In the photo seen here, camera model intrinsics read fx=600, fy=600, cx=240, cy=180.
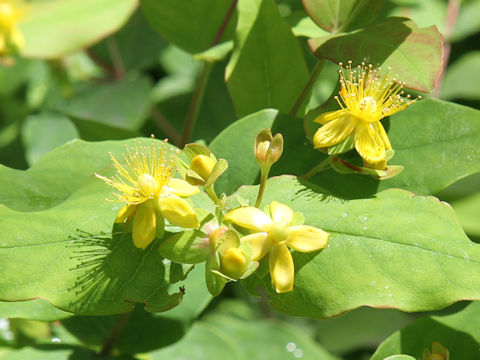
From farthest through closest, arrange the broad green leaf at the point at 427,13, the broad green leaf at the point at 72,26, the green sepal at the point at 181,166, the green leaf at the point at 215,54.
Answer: the broad green leaf at the point at 427,13 < the broad green leaf at the point at 72,26 < the green leaf at the point at 215,54 < the green sepal at the point at 181,166

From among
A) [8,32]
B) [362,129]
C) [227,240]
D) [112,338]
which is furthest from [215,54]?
[8,32]

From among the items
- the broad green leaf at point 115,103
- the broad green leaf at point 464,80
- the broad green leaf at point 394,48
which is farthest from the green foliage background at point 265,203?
the broad green leaf at point 464,80

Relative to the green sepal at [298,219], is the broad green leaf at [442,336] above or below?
below

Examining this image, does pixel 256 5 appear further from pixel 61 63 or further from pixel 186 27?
pixel 61 63

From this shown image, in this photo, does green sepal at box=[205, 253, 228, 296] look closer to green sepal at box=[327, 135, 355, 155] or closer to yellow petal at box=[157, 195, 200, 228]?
yellow petal at box=[157, 195, 200, 228]

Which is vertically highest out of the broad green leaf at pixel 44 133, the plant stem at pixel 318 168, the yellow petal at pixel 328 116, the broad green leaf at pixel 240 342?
the yellow petal at pixel 328 116

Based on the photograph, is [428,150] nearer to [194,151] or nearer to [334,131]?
[334,131]

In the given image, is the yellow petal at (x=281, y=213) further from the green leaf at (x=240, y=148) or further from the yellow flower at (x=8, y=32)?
the yellow flower at (x=8, y=32)
